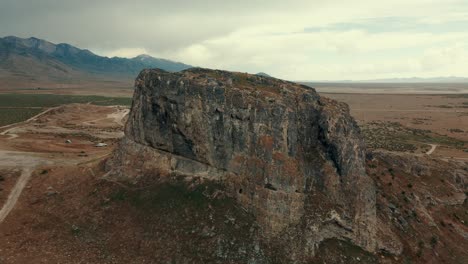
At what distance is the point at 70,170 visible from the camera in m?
48.4

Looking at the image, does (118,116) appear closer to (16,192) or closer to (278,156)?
(16,192)

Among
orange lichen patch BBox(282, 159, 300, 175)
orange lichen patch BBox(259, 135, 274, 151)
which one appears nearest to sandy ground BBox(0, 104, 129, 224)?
orange lichen patch BBox(259, 135, 274, 151)

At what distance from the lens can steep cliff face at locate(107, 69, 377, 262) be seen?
36.0 meters

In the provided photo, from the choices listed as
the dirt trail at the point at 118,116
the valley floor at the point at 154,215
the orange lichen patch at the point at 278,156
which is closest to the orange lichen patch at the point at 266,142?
the orange lichen patch at the point at 278,156

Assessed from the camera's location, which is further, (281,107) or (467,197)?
(467,197)

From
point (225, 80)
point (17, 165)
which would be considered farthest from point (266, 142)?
point (17, 165)

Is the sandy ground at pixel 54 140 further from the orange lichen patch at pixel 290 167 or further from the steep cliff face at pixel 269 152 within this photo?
the orange lichen patch at pixel 290 167

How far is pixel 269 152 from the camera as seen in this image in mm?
36812

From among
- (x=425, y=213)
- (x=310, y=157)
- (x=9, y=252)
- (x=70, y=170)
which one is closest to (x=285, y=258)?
(x=310, y=157)

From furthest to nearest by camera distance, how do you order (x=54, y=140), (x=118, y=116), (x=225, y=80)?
(x=118, y=116), (x=54, y=140), (x=225, y=80)

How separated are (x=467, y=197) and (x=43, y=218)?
55100 mm

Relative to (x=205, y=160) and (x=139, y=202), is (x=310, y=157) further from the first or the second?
(x=139, y=202)

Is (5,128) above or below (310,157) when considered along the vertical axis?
below

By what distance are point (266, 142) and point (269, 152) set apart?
110 cm
